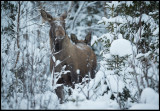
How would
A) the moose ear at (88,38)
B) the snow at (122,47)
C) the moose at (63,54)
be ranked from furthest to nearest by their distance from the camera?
the moose ear at (88,38)
the moose at (63,54)
the snow at (122,47)

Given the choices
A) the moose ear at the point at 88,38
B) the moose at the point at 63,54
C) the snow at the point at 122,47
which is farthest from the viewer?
the moose ear at the point at 88,38

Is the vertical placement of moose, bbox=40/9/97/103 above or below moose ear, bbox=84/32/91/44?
below

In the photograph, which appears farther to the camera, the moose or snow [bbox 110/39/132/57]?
the moose

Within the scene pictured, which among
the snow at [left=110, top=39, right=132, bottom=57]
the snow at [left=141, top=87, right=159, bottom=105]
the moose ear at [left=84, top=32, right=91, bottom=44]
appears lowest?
the snow at [left=141, top=87, right=159, bottom=105]

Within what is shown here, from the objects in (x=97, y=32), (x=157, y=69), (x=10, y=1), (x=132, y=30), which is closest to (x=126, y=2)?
(x=132, y=30)

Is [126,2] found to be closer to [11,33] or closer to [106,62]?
[106,62]

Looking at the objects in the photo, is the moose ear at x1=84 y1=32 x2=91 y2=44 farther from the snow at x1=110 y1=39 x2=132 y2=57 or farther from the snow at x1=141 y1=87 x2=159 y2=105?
the snow at x1=141 y1=87 x2=159 y2=105

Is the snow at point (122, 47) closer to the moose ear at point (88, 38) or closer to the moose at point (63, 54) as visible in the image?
the moose at point (63, 54)

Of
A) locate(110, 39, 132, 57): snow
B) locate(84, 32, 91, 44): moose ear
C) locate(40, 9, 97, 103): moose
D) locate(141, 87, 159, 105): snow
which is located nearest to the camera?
locate(141, 87, 159, 105): snow

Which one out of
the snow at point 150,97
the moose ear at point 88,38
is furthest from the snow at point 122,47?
the moose ear at point 88,38

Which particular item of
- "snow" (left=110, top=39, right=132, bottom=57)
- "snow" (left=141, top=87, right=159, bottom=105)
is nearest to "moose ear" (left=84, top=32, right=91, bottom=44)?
"snow" (left=110, top=39, right=132, bottom=57)

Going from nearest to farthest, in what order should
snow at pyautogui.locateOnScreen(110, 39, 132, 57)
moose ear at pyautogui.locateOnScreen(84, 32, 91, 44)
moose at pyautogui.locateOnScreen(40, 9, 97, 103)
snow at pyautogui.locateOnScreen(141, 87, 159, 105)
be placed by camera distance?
snow at pyautogui.locateOnScreen(141, 87, 159, 105)
snow at pyautogui.locateOnScreen(110, 39, 132, 57)
moose at pyautogui.locateOnScreen(40, 9, 97, 103)
moose ear at pyautogui.locateOnScreen(84, 32, 91, 44)

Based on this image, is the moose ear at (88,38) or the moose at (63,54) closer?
the moose at (63,54)

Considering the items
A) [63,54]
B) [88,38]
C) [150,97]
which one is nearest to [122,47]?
[150,97]
